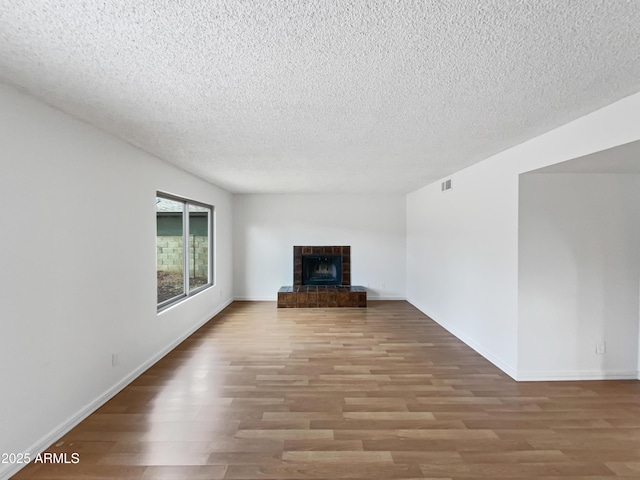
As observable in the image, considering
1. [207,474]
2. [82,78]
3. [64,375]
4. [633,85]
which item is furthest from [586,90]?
[64,375]

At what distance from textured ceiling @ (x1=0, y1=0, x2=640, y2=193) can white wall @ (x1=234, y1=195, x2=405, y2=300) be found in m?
3.55

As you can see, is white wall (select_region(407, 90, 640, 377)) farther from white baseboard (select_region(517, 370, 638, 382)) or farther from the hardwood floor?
the hardwood floor

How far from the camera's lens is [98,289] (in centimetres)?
231

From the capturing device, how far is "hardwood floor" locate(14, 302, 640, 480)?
5.62ft

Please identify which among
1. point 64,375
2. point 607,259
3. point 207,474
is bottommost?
point 207,474

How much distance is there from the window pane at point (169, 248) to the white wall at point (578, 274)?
4030mm

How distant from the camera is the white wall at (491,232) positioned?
6.62ft

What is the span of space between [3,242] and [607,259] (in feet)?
15.5

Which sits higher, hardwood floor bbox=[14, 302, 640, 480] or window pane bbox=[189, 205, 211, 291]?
window pane bbox=[189, 205, 211, 291]

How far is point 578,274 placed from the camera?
2721mm

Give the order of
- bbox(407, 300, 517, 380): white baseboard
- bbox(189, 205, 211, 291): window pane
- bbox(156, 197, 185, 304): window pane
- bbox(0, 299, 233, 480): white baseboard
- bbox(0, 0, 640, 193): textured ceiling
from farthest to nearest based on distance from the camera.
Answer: bbox(189, 205, 211, 291): window pane → bbox(156, 197, 185, 304): window pane → bbox(407, 300, 517, 380): white baseboard → bbox(0, 299, 233, 480): white baseboard → bbox(0, 0, 640, 193): textured ceiling

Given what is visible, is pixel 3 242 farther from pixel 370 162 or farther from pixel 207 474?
pixel 370 162

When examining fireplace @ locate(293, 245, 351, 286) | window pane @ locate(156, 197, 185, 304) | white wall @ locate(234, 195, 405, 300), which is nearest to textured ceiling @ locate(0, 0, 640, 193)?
window pane @ locate(156, 197, 185, 304)

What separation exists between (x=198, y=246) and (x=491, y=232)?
433 centimetres
